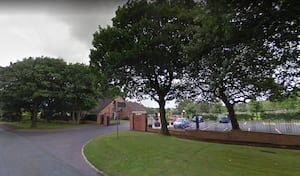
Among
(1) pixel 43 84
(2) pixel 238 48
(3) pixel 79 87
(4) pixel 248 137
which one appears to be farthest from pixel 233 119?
(1) pixel 43 84

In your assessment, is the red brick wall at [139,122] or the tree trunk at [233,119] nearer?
the tree trunk at [233,119]

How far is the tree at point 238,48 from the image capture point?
4906 mm

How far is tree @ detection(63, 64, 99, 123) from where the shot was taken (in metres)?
28.9

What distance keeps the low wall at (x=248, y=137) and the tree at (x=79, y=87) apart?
57.2 feet

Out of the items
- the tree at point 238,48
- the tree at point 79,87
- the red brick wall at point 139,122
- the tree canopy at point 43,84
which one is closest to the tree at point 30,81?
the tree canopy at point 43,84

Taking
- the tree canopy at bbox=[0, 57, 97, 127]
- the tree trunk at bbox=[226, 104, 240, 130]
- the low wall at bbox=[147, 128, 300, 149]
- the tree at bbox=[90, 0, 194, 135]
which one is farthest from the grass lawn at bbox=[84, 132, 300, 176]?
the tree canopy at bbox=[0, 57, 97, 127]

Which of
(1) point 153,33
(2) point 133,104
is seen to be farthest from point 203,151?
(2) point 133,104

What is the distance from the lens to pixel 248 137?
13977 mm

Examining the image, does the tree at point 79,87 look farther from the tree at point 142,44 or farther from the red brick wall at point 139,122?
the tree at point 142,44

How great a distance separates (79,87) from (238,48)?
25.2 meters

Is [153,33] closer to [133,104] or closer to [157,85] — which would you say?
[157,85]

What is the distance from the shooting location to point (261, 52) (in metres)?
8.35

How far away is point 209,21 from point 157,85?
11134 mm

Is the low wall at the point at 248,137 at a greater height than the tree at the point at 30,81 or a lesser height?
lesser
